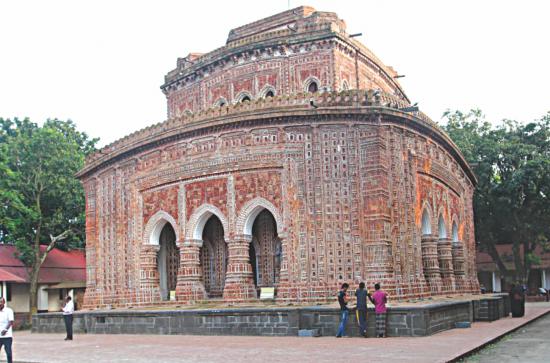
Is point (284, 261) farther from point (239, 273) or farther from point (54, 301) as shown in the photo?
point (54, 301)

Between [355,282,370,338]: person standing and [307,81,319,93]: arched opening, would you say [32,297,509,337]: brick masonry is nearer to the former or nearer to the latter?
[355,282,370,338]: person standing

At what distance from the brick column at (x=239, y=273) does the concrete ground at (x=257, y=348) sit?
353cm

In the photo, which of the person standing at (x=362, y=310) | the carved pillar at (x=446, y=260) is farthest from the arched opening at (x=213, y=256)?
the person standing at (x=362, y=310)

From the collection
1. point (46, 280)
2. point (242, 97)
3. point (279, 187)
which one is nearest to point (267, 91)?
point (242, 97)

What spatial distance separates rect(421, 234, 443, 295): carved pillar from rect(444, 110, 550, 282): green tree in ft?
37.0

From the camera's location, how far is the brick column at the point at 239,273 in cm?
1777

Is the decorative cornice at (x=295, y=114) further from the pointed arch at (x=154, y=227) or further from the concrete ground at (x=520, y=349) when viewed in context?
the concrete ground at (x=520, y=349)

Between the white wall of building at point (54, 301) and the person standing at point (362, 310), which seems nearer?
the person standing at point (362, 310)

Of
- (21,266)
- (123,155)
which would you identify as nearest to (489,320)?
(123,155)

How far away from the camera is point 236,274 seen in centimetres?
1786

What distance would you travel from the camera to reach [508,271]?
34.4m

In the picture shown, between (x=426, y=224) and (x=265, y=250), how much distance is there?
478cm

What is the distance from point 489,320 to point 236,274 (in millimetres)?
6383

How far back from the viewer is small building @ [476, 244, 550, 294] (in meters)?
35.2
